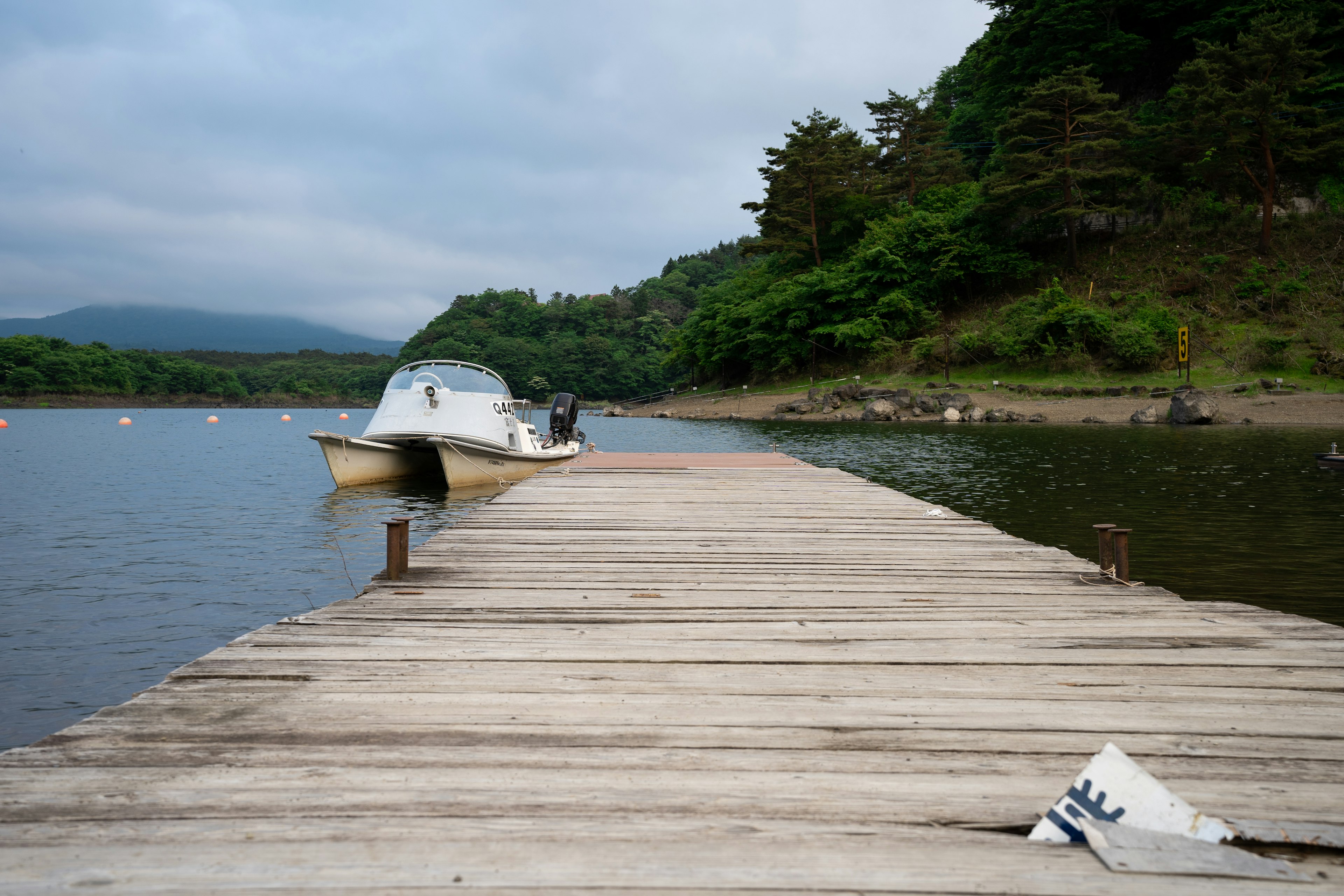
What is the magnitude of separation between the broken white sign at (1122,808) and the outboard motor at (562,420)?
55.1ft

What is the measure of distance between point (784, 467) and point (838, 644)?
31.0ft

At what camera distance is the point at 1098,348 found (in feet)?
136

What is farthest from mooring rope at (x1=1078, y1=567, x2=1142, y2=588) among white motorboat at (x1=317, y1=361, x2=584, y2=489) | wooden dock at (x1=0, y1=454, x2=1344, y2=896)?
white motorboat at (x1=317, y1=361, x2=584, y2=489)

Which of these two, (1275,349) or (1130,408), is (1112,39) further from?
(1130,408)

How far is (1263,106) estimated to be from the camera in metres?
38.6

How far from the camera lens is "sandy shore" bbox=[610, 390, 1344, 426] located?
30891mm

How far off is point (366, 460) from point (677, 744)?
49.7ft

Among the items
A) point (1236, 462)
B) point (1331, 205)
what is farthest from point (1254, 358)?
point (1236, 462)

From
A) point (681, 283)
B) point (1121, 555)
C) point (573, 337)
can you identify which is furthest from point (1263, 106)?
point (681, 283)

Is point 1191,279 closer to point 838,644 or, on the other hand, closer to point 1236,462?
point 1236,462

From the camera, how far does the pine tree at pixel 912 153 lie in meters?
58.2

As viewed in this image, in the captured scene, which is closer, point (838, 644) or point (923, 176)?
point (838, 644)

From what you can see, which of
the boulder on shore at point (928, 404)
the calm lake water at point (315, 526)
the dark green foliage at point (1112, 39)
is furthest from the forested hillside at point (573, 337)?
the calm lake water at point (315, 526)

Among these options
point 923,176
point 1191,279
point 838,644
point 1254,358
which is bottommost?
point 838,644
